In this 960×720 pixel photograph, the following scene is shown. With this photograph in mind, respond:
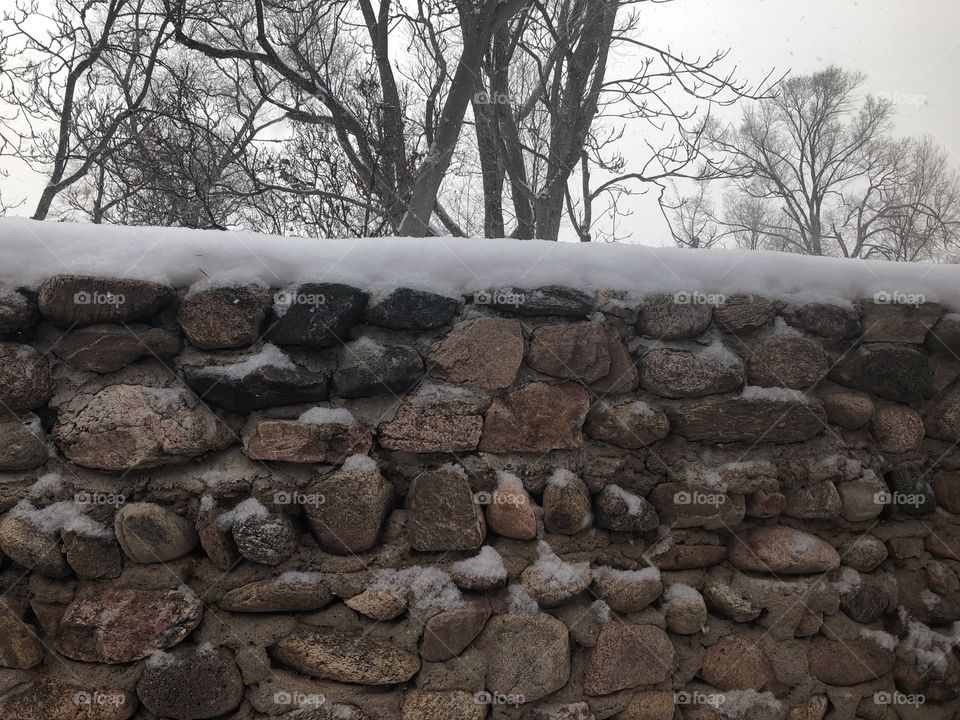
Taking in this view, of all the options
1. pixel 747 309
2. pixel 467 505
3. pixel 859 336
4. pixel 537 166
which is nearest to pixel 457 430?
pixel 467 505

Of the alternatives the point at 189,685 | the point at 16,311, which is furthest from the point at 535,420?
the point at 16,311

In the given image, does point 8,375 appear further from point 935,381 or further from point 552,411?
point 935,381

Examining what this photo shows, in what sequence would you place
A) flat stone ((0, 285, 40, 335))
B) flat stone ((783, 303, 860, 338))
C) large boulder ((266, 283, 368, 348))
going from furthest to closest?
flat stone ((783, 303, 860, 338))
large boulder ((266, 283, 368, 348))
flat stone ((0, 285, 40, 335))

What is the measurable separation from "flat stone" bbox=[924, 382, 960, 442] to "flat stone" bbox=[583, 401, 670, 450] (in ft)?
2.96

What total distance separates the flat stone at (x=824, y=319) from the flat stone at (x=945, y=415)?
0.38 metres

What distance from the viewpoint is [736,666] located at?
1561 mm

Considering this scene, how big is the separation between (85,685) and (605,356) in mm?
1508

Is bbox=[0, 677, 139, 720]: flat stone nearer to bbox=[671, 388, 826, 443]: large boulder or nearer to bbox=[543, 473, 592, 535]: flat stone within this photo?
bbox=[543, 473, 592, 535]: flat stone

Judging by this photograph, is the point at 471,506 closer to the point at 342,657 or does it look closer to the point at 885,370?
the point at 342,657

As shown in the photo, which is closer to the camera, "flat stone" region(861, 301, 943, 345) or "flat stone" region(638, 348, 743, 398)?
"flat stone" region(638, 348, 743, 398)

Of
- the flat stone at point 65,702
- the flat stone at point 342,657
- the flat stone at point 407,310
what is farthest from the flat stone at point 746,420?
the flat stone at point 65,702

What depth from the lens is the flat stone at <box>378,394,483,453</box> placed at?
1458mm

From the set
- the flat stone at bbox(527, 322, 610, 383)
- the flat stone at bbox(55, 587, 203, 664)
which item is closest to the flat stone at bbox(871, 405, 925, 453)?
the flat stone at bbox(527, 322, 610, 383)

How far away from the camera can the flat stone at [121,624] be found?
4.39ft
